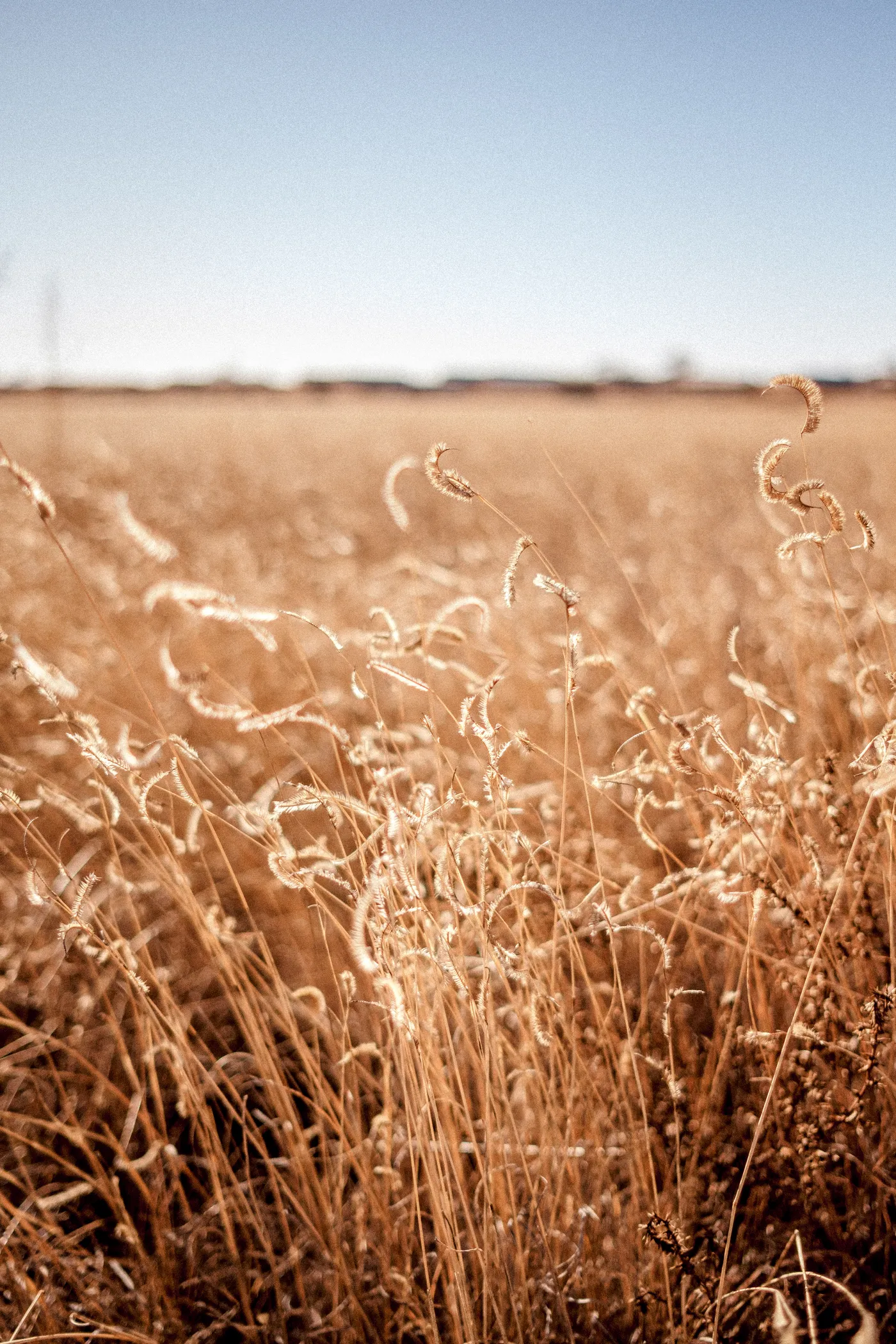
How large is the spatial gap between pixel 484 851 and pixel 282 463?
1036cm

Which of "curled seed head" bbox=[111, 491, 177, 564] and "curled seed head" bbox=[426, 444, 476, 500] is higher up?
"curled seed head" bbox=[426, 444, 476, 500]

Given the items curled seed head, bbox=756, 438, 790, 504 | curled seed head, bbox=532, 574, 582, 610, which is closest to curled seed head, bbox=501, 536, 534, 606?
curled seed head, bbox=532, 574, 582, 610

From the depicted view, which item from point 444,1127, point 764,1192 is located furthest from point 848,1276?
point 444,1127

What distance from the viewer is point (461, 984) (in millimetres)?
793

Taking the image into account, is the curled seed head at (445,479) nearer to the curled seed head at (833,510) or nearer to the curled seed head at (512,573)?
the curled seed head at (512,573)

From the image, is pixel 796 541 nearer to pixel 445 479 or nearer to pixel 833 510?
pixel 833 510

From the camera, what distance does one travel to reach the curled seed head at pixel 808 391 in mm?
806

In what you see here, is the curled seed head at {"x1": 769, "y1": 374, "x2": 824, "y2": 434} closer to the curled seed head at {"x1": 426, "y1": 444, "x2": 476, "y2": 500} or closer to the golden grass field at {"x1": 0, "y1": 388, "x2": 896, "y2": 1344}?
the golden grass field at {"x1": 0, "y1": 388, "x2": 896, "y2": 1344}

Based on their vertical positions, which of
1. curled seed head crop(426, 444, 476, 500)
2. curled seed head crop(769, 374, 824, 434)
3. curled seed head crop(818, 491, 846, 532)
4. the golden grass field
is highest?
curled seed head crop(769, 374, 824, 434)

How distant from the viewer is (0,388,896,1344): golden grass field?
865 millimetres

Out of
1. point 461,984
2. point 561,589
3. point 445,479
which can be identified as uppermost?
point 445,479

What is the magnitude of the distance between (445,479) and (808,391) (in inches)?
14.3

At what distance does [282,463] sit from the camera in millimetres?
10516

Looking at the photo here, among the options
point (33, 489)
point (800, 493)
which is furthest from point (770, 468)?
point (33, 489)
